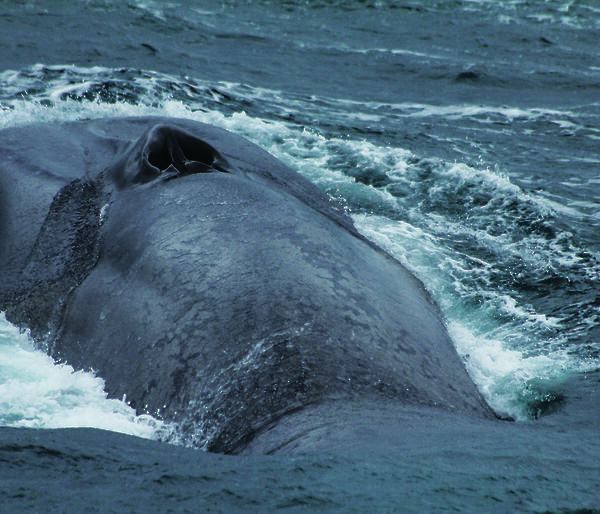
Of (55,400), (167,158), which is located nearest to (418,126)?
(167,158)

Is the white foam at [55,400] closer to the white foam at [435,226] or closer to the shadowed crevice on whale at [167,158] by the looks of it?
the white foam at [435,226]

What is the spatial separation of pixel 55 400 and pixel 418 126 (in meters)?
9.77

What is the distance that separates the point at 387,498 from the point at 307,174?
7691 millimetres

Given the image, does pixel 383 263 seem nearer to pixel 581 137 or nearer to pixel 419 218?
pixel 419 218

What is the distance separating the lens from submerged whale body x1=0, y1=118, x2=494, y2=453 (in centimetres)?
421

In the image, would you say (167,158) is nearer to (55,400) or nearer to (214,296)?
(214,296)

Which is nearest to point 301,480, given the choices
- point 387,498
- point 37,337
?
point 387,498

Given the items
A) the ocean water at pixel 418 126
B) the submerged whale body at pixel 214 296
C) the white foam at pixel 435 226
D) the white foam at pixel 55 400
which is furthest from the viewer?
the white foam at pixel 435 226

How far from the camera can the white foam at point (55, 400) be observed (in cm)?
447

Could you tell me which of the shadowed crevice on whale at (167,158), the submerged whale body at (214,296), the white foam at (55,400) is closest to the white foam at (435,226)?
the white foam at (55,400)

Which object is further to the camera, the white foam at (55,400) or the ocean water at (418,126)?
the ocean water at (418,126)

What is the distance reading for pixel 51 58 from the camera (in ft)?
50.8

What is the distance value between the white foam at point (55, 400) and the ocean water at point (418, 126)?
0.01m

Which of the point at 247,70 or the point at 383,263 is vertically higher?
the point at 383,263
